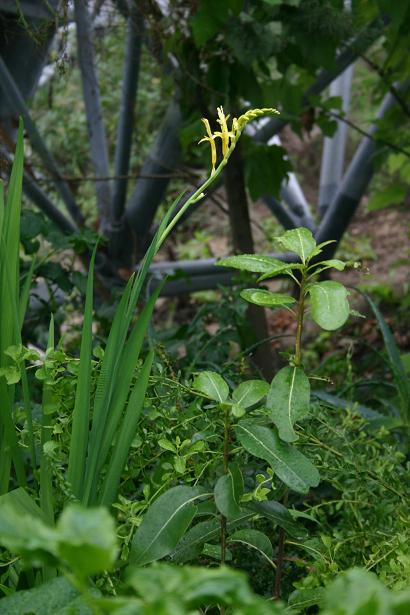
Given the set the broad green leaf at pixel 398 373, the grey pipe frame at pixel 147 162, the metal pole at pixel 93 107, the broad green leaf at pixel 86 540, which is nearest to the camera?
the broad green leaf at pixel 86 540

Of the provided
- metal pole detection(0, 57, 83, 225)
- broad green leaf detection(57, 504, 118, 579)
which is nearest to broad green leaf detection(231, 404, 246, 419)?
broad green leaf detection(57, 504, 118, 579)

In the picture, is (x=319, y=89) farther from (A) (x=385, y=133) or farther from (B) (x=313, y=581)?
(B) (x=313, y=581)

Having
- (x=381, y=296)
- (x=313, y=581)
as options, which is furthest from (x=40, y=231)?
(x=381, y=296)

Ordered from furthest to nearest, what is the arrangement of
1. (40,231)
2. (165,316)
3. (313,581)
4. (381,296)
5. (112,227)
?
(165,316) → (381,296) → (112,227) → (40,231) → (313,581)

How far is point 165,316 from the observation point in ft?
16.8

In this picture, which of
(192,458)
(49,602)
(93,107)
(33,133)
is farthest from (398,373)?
(93,107)

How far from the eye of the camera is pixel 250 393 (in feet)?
3.38

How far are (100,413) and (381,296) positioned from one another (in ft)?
12.3

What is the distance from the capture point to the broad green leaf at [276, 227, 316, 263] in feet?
3.40

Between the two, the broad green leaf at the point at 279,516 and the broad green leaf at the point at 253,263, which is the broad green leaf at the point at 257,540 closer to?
the broad green leaf at the point at 279,516

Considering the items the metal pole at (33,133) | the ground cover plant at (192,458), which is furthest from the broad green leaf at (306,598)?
the metal pole at (33,133)

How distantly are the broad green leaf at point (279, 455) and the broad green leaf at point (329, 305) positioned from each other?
6.2 inches

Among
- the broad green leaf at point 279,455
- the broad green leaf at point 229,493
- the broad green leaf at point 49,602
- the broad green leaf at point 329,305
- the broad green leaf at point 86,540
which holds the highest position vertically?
the broad green leaf at point 86,540

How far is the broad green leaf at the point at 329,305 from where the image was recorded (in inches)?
37.0
